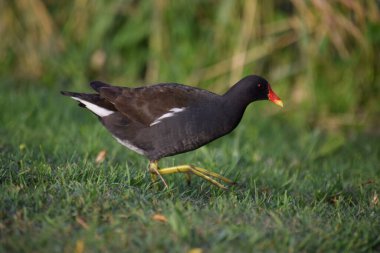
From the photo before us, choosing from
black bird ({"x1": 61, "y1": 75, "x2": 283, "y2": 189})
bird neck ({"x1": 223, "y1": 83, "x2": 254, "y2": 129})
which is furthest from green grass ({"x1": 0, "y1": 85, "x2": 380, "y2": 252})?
bird neck ({"x1": 223, "y1": 83, "x2": 254, "y2": 129})

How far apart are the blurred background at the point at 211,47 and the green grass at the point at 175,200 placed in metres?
1.77

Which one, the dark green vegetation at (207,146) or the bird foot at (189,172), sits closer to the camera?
the dark green vegetation at (207,146)

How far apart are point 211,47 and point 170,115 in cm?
392

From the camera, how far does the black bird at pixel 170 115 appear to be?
13.4 feet

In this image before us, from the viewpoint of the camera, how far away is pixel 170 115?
4.17 m

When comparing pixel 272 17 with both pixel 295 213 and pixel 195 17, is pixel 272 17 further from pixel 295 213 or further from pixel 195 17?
pixel 295 213

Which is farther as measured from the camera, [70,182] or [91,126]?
[91,126]

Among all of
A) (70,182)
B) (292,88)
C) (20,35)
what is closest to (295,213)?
(70,182)

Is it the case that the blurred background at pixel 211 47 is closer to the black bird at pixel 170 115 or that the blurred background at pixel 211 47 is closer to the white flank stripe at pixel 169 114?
the black bird at pixel 170 115

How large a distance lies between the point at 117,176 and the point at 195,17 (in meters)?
4.79

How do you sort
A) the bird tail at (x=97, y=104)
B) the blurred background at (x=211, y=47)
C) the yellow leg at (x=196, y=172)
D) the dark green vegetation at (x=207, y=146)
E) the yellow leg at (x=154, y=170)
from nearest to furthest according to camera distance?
the dark green vegetation at (x=207, y=146), the yellow leg at (x=196, y=172), the yellow leg at (x=154, y=170), the bird tail at (x=97, y=104), the blurred background at (x=211, y=47)

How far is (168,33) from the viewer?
8.15 metres

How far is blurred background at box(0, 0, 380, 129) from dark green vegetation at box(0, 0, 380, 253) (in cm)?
2

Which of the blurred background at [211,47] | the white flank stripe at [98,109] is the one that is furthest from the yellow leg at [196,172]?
the blurred background at [211,47]
